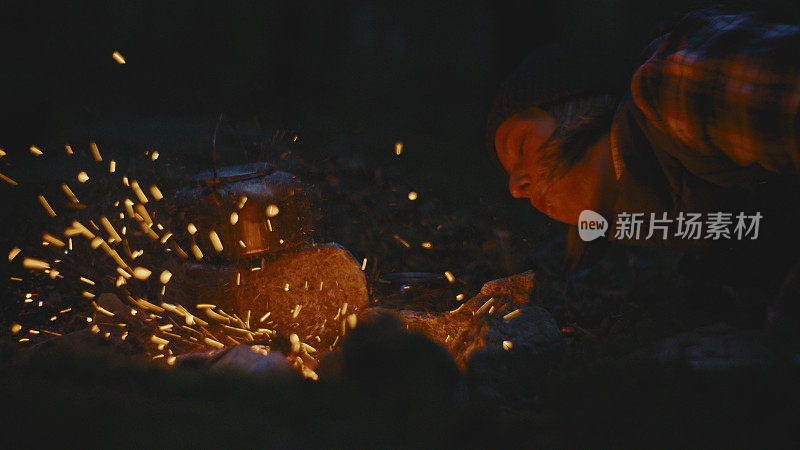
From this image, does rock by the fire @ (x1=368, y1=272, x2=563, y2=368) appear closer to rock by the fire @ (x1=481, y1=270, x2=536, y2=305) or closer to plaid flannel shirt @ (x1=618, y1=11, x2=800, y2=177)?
rock by the fire @ (x1=481, y1=270, x2=536, y2=305)

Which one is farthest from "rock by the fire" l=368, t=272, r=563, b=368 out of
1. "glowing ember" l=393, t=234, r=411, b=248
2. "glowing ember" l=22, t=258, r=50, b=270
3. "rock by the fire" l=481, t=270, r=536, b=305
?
"glowing ember" l=22, t=258, r=50, b=270

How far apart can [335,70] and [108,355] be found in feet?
25.6

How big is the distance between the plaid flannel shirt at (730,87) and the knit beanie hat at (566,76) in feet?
1.70

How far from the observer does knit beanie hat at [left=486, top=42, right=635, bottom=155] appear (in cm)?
195

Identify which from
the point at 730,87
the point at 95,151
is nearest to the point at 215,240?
the point at 730,87

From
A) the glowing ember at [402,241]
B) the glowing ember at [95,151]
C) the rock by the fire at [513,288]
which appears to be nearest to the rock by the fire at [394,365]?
the rock by the fire at [513,288]

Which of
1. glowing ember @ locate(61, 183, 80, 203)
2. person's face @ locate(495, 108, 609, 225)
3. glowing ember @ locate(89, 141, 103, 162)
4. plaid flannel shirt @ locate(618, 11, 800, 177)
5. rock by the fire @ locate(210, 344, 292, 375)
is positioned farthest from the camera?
glowing ember @ locate(89, 141, 103, 162)

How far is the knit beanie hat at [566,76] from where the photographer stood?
1.95 meters

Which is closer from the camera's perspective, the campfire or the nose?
the nose

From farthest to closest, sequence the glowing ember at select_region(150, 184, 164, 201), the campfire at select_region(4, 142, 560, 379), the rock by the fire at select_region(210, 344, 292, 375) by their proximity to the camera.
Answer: the glowing ember at select_region(150, 184, 164, 201) → the campfire at select_region(4, 142, 560, 379) → the rock by the fire at select_region(210, 344, 292, 375)

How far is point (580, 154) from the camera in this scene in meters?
2.07

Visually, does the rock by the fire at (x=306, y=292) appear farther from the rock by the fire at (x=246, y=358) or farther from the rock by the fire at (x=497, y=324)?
the rock by the fire at (x=246, y=358)

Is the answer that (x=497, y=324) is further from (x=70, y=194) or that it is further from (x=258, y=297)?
(x=70, y=194)

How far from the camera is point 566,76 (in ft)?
6.41
